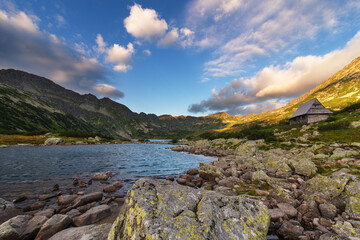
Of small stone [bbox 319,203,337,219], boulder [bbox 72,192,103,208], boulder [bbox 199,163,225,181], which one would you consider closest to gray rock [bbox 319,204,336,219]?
small stone [bbox 319,203,337,219]

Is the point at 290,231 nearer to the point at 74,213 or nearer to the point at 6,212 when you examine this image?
the point at 74,213

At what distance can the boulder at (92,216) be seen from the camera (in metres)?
9.38

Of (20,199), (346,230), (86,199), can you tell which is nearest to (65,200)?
(86,199)

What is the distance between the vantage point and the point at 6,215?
10.0 metres

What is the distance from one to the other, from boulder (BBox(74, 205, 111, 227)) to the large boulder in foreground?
19.1ft

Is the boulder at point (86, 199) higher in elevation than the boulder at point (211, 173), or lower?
higher

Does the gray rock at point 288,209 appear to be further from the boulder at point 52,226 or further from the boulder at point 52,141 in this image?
the boulder at point 52,141

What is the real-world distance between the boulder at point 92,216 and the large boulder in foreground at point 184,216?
5.82 metres

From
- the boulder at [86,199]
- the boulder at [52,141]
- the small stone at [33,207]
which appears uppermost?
the boulder at [52,141]

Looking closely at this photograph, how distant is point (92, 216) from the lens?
9992 mm

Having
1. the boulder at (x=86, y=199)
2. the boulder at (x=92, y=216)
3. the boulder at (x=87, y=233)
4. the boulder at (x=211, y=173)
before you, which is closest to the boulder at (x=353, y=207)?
the boulder at (x=211, y=173)

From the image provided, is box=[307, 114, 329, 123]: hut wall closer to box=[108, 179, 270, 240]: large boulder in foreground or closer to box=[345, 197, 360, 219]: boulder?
box=[345, 197, 360, 219]: boulder

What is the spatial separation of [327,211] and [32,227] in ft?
57.7

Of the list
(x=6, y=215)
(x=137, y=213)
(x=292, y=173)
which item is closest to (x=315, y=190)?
(x=292, y=173)
